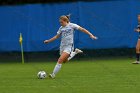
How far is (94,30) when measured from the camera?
2548 cm

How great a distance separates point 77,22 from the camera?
25609 millimetres

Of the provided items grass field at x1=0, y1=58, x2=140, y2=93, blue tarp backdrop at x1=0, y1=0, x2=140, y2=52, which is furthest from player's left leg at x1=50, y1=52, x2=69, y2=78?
blue tarp backdrop at x1=0, y1=0, x2=140, y2=52

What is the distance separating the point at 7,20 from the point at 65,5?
2964 mm

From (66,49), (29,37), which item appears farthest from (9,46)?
(66,49)

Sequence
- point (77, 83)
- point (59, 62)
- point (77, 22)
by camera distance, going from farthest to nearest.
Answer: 1. point (77, 22)
2. point (59, 62)
3. point (77, 83)

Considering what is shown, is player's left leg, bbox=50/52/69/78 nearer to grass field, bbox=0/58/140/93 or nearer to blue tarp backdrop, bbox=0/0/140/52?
grass field, bbox=0/58/140/93

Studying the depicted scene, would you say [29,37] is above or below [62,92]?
below

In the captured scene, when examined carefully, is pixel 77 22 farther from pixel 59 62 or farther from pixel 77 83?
pixel 77 83

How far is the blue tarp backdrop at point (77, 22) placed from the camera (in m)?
25.3

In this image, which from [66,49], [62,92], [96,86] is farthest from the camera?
[66,49]

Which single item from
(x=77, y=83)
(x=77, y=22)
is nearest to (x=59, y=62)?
(x=77, y=83)

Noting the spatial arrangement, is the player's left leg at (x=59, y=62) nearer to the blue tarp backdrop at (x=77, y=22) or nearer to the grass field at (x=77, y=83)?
the grass field at (x=77, y=83)

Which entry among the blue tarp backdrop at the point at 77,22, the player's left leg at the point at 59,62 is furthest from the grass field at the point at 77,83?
the blue tarp backdrop at the point at 77,22

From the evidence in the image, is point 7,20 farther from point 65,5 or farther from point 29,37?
point 65,5
